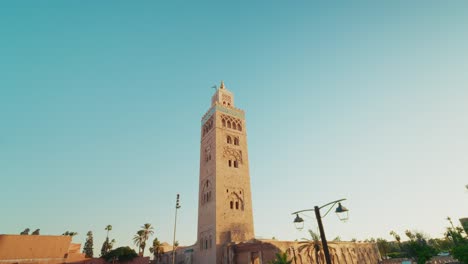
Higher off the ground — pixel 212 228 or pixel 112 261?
pixel 212 228

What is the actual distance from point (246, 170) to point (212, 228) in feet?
31.1

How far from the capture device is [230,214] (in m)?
30.4

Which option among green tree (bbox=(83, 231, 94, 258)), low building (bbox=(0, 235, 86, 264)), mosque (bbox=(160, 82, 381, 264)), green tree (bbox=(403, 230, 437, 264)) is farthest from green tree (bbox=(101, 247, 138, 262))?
green tree (bbox=(403, 230, 437, 264))

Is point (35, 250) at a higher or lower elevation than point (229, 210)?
lower

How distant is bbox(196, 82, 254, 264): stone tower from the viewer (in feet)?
95.6

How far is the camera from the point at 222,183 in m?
31.8

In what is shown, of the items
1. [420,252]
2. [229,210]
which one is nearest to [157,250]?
[229,210]

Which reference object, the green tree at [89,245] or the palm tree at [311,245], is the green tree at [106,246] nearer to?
the green tree at [89,245]

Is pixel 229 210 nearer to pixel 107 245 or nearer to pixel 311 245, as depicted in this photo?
pixel 311 245

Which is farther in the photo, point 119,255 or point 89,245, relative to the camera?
point 89,245

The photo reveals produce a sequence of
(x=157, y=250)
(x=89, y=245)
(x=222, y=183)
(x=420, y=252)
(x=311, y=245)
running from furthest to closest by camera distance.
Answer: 1. (x=89, y=245)
2. (x=157, y=250)
3. (x=420, y=252)
4. (x=222, y=183)
5. (x=311, y=245)

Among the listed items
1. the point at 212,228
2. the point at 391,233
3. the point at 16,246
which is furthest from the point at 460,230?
the point at 16,246

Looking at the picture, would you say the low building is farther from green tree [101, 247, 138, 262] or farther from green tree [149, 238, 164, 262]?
green tree [149, 238, 164, 262]

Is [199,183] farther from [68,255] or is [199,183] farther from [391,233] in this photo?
[391,233]
